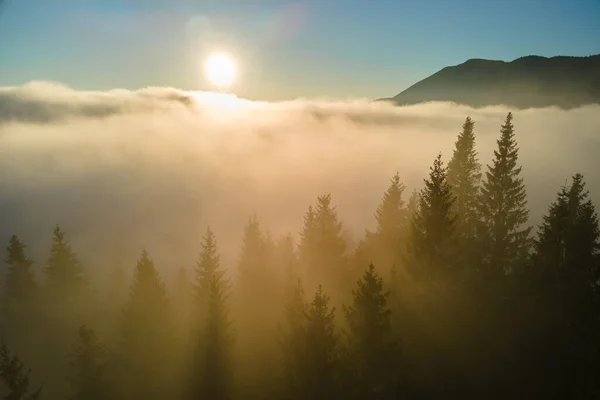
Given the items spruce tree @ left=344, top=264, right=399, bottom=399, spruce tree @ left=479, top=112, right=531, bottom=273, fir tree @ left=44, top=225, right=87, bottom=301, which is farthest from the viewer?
fir tree @ left=44, top=225, right=87, bottom=301

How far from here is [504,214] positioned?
32.1 m

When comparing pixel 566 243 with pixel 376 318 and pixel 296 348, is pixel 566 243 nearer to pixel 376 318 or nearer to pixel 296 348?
pixel 376 318

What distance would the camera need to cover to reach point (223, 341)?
2602 cm

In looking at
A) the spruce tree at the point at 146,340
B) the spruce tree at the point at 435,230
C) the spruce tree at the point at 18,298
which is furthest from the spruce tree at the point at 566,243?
the spruce tree at the point at 18,298

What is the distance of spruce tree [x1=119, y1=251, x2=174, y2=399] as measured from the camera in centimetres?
2761

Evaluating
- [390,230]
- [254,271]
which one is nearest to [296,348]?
[254,271]

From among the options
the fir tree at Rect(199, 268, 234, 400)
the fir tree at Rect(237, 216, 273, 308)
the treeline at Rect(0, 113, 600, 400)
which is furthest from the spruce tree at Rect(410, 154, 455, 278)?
the fir tree at Rect(237, 216, 273, 308)

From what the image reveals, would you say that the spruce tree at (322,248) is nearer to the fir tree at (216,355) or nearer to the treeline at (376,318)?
the treeline at (376,318)

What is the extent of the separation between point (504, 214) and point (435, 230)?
12.5m

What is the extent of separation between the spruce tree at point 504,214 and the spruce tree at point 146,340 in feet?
92.4

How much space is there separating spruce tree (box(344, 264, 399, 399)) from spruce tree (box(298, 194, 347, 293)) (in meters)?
17.1

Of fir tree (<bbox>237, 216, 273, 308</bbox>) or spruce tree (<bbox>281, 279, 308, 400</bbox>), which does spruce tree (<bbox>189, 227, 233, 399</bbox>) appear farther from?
fir tree (<bbox>237, 216, 273, 308</bbox>)

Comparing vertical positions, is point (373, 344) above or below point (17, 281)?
above

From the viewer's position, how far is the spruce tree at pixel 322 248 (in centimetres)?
3766
